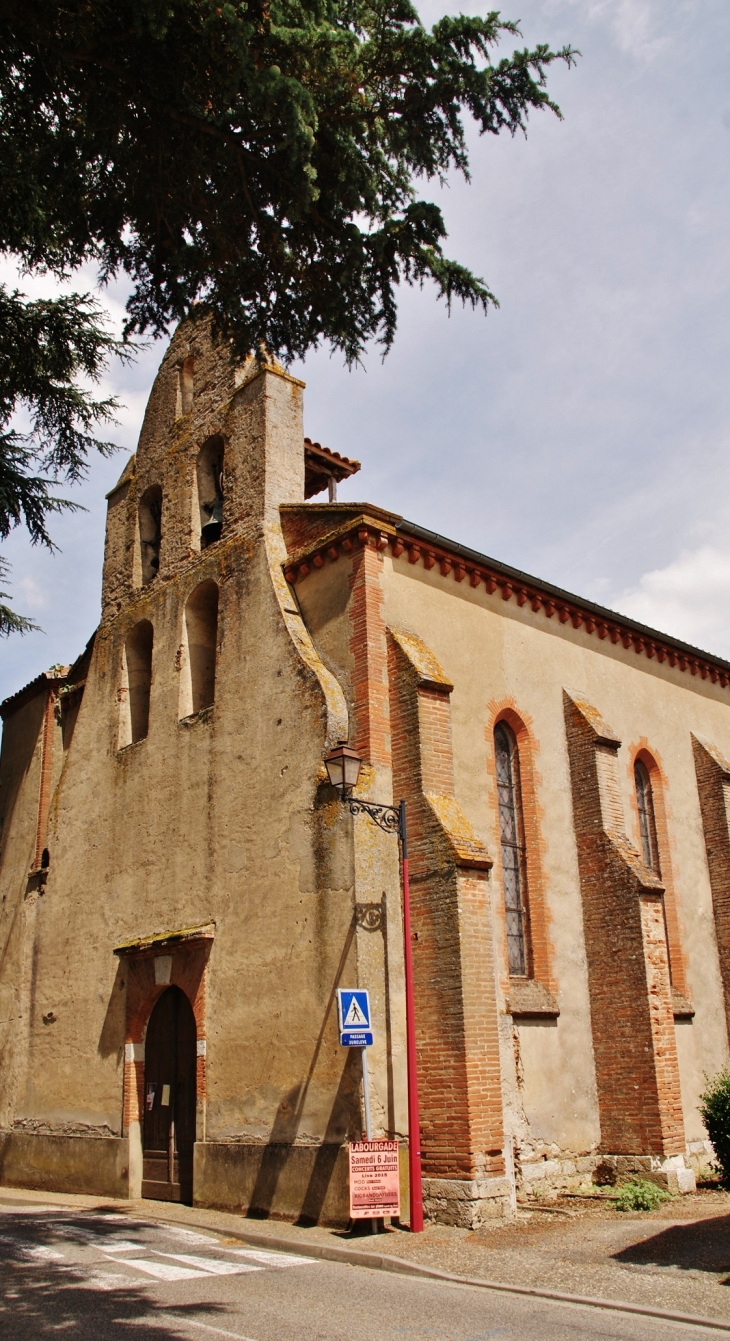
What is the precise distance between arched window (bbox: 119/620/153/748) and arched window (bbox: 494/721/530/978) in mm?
6072

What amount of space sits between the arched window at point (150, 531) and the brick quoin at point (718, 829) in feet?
32.6

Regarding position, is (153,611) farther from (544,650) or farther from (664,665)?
(664,665)

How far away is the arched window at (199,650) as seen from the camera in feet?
52.4

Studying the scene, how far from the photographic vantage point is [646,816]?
17.2m

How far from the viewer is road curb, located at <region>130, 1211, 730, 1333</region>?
24.9 ft

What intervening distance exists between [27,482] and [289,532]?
11.9 feet

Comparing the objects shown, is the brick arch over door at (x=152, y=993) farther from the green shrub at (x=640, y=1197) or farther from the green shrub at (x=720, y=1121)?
the green shrub at (x=720, y=1121)

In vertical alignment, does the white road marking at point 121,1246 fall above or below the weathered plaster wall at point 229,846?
below

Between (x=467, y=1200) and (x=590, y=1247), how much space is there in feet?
4.65

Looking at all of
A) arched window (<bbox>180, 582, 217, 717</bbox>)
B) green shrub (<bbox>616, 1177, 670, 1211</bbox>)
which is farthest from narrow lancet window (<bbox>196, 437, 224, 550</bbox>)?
green shrub (<bbox>616, 1177, 670, 1211</bbox>)

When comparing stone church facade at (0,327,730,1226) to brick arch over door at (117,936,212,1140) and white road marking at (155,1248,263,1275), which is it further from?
white road marking at (155,1248,263,1275)

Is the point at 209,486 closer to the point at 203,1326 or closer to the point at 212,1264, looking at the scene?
the point at 212,1264

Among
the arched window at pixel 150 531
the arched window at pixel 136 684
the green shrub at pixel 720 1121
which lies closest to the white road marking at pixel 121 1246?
the green shrub at pixel 720 1121

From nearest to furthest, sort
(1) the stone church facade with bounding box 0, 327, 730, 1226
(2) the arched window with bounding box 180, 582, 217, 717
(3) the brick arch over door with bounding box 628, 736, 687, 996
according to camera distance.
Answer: (1) the stone church facade with bounding box 0, 327, 730, 1226
(2) the arched window with bounding box 180, 582, 217, 717
(3) the brick arch over door with bounding box 628, 736, 687, 996
